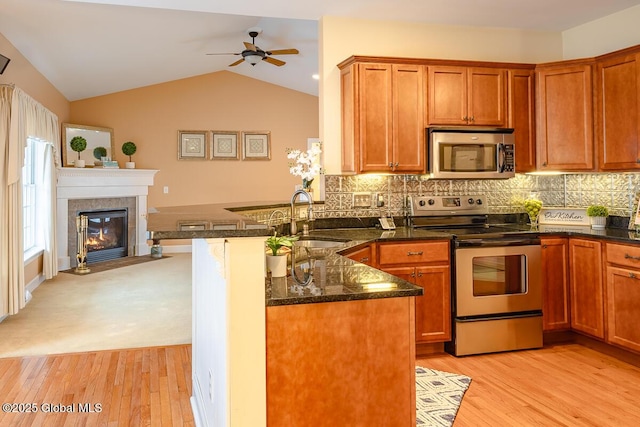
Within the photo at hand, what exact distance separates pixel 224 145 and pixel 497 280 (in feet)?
20.8

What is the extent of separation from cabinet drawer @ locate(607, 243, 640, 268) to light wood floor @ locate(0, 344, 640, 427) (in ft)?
2.33

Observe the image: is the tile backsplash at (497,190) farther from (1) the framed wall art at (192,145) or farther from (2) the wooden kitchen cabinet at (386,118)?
(1) the framed wall art at (192,145)

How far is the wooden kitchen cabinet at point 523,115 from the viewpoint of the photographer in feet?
13.0

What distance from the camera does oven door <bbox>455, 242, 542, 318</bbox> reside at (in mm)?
3455

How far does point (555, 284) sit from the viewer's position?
3637 millimetres

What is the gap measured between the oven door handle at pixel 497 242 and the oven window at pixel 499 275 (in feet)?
0.31

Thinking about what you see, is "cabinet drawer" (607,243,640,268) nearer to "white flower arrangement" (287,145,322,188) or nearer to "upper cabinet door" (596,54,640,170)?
"upper cabinet door" (596,54,640,170)

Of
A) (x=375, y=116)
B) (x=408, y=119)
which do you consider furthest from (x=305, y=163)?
(x=408, y=119)

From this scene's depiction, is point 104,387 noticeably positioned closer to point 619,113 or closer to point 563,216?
point 563,216

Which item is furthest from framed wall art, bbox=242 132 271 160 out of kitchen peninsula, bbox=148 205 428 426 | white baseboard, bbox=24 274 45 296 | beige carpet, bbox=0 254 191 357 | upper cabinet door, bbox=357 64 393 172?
kitchen peninsula, bbox=148 205 428 426

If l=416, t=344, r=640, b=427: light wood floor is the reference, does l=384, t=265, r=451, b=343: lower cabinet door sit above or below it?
above

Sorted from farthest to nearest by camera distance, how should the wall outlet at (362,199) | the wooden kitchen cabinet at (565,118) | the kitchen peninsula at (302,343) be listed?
the wall outlet at (362,199)
the wooden kitchen cabinet at (565,118)
the kitchen peninsula at (302,343)

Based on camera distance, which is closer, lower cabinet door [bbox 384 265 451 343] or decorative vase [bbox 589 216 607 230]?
lower cabinet door [bbox 384 265 451 343]

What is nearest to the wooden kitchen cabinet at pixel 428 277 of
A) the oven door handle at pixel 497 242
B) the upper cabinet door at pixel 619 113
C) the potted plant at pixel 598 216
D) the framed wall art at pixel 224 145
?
the oven door handle at pixel 497 242
